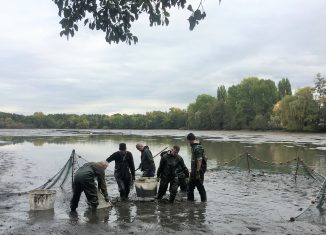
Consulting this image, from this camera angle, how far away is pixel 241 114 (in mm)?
118625

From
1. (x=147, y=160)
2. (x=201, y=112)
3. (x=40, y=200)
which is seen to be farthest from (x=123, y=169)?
(x=201, y=112)

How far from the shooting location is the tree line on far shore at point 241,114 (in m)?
90.4

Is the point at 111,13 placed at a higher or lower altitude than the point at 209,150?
higher

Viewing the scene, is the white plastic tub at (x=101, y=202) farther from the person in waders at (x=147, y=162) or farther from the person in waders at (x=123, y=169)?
the person in waders at (x=147, y=162)

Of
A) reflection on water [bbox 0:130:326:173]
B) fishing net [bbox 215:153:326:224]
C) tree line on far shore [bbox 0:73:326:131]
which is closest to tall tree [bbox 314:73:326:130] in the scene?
tree line on far shore [bbox 0:73:326:131]

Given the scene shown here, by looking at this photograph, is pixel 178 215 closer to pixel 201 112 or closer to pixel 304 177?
pixel 304 177

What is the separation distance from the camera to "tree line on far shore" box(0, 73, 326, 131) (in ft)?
297

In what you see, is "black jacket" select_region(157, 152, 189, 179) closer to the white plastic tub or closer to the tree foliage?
the white plastic tub

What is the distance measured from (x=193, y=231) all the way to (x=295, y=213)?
138 inches

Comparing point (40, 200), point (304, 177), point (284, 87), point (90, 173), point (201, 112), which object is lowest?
point (304, 177)

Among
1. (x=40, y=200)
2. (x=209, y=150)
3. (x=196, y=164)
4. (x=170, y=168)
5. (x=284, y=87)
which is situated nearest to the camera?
(x=40, y=200)

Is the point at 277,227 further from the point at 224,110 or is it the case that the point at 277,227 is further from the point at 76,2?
the point at 224,110

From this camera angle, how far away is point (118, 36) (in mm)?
7195

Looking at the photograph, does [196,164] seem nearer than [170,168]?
Yes
